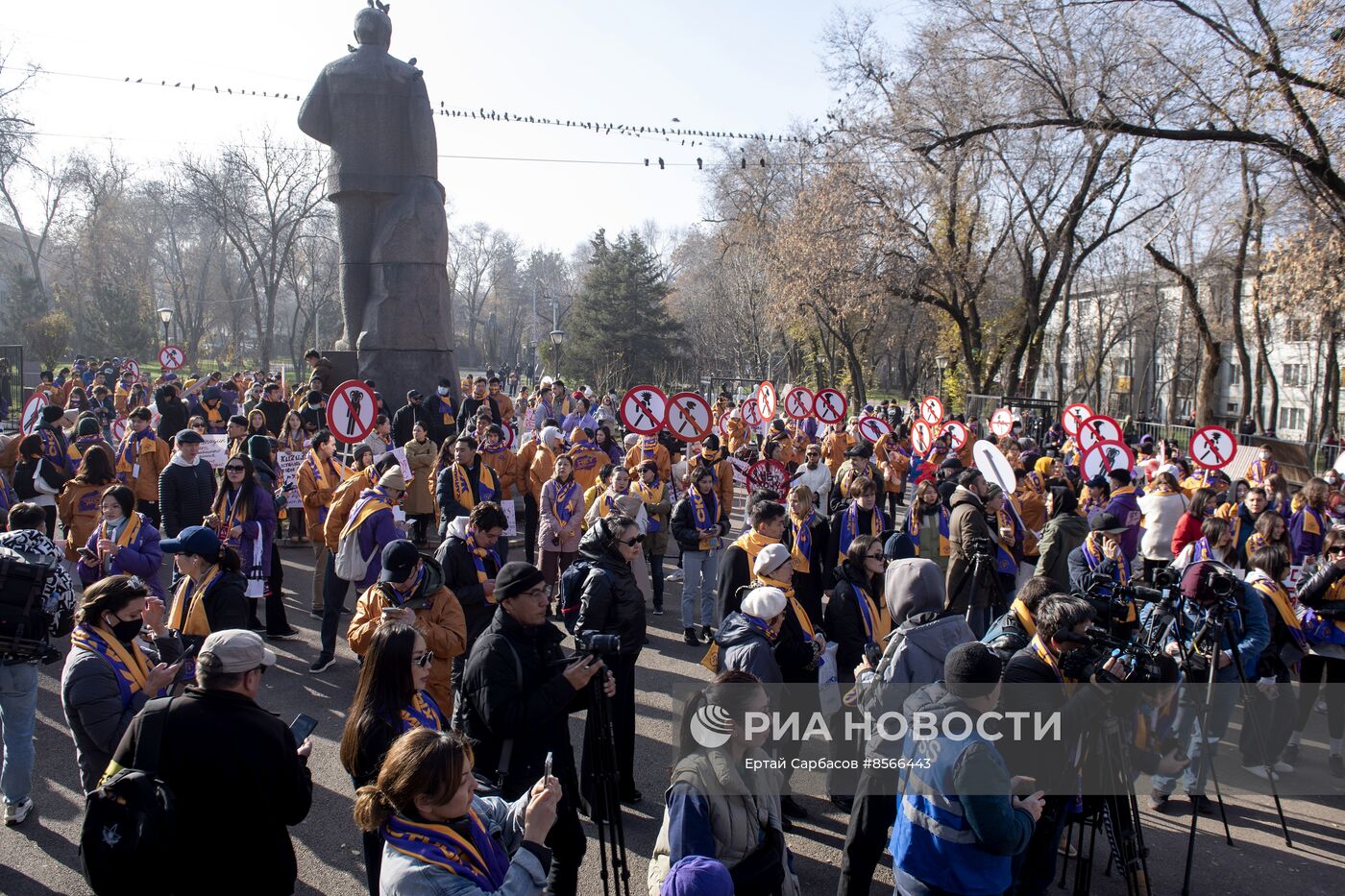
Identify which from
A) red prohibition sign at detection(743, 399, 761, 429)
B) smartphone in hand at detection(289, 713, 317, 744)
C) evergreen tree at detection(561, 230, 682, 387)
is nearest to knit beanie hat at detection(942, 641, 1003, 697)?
smartphone in hand at detection(289, 713, 317, 744)

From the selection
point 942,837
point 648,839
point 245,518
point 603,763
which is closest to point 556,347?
point 245,518

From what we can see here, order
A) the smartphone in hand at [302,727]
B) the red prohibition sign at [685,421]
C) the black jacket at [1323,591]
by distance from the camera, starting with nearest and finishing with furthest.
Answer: the smartphone in hand at [302,727]
the black jacket at [1323,591]
the red prohibition sign at [685,421]

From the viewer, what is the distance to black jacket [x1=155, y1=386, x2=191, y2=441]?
14133 mm

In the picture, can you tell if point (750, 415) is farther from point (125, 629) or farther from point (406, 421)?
point (125, 629)

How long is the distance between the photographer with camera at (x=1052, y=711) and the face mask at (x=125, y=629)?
12.5 feet

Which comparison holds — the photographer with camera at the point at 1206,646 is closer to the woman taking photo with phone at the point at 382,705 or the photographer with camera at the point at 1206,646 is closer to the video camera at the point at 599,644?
the video camera at the point at 599,644

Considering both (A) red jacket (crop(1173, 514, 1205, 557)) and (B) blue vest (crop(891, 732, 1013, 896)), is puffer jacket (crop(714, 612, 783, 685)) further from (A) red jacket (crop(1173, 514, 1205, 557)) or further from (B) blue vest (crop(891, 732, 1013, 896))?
(A) red jacket (crop(1173, 514, 1205, 557))

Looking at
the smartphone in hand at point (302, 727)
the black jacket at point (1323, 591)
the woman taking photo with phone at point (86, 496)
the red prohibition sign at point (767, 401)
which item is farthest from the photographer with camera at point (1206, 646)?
the red prohibition sign at point (767, 401)

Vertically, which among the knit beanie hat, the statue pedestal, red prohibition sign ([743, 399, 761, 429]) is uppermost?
the statue pedestal

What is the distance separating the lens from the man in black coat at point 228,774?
125 inches

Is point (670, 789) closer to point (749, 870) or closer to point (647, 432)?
point (749, 870)

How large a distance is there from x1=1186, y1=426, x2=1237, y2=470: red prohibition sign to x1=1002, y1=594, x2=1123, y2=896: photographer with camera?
389 inches

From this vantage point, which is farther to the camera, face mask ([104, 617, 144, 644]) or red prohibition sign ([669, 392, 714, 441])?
red prohibition sign ([669, 392, 714, 441])

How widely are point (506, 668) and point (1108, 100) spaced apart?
14.9m
